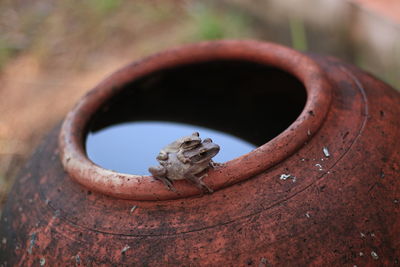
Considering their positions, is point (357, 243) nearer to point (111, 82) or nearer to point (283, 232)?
point (283, 232)

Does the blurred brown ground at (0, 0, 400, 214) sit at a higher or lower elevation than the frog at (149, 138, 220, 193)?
lower

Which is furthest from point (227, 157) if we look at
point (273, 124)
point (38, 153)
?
point (38, 153)

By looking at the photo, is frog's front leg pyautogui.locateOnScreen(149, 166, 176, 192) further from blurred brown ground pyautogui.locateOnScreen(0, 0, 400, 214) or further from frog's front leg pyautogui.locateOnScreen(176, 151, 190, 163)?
blurred brown ground pyautogui.locateOnScreen(0, 0, 400, 214)

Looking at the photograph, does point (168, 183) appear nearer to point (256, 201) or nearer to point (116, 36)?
point (256, 201)

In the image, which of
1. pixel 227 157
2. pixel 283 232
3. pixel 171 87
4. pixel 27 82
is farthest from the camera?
pixel 27 82

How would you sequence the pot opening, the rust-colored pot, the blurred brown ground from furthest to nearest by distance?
1. the blurred brown ground
2. the pot opening
3. the rust-colored pot

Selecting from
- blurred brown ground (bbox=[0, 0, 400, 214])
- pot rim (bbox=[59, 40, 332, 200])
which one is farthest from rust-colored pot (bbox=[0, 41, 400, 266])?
blurred brown ground (bbox=[0, 0, 400, 214])
